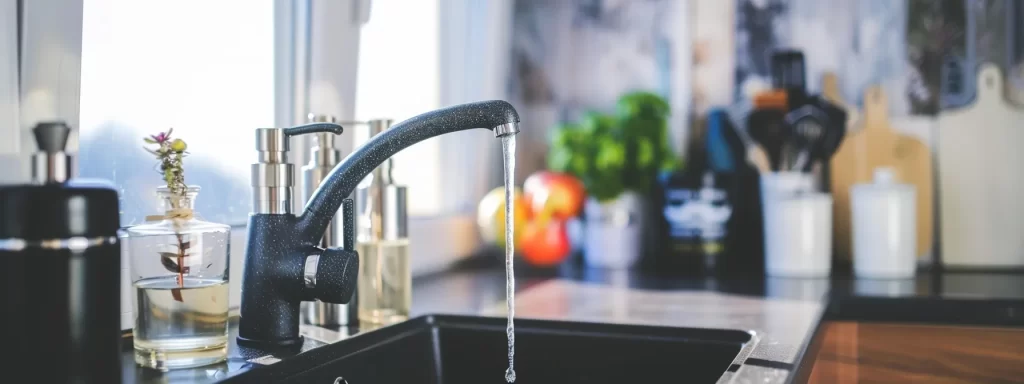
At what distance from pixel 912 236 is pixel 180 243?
1255mm

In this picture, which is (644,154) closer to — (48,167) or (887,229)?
(887,229)

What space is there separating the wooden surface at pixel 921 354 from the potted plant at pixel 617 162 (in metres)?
0.54

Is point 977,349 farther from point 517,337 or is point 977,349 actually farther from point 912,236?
point 517,337

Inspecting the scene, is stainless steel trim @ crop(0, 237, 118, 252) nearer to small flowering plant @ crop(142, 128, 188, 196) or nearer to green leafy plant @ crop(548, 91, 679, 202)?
small flowering plant @ crop(142, 128, 188, 196)

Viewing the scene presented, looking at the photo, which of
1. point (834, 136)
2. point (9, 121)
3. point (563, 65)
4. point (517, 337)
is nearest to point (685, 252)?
point (834, 136)

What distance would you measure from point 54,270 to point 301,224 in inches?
11.7

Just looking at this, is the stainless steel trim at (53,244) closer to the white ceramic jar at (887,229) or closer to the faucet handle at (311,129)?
the faucet handle at (311,129)

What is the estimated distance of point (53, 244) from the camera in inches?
21.5

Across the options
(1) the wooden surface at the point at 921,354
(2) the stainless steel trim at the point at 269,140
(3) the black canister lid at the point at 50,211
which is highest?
(2) the stainless steel trim at the point at 269,140

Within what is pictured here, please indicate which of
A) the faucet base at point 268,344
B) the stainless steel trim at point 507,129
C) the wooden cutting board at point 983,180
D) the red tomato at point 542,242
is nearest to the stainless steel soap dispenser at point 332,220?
the faucet base at point 268,344

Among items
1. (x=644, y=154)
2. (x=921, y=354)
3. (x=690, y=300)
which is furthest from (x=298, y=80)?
(x=921, y=354)

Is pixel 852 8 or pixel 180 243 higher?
pixel 852 8

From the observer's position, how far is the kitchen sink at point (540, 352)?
0.96 m

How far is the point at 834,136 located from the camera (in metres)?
1.69
